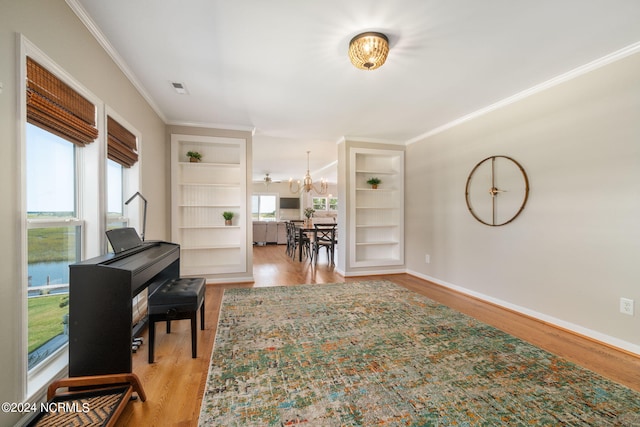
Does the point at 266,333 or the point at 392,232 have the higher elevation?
the point at 392,232

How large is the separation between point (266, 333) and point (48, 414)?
143 cm

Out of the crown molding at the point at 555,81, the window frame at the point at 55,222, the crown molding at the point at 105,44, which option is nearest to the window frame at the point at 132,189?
the window frame at the point at 55,222

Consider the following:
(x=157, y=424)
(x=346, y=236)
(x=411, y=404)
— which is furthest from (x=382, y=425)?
(x=346, y=236)

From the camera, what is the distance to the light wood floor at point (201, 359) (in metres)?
1.55

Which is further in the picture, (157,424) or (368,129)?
(368,129)

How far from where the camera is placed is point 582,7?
5.76 ft

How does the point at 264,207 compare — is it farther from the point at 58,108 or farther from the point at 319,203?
the point at 58,108

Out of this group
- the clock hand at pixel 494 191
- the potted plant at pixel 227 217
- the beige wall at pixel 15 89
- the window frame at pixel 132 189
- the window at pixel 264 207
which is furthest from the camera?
the window at pixel 264 207

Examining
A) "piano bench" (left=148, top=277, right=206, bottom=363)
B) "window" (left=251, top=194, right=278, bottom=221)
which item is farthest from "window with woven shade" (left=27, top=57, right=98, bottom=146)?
"window" (left=251, top=194, right=278, bottom=221)

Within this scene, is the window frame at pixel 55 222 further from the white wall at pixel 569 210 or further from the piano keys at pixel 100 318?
the white wall at pixel 569 210

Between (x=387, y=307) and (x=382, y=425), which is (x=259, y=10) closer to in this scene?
(x=382, y=425)

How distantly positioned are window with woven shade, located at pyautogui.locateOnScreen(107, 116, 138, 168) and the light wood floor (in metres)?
1.70

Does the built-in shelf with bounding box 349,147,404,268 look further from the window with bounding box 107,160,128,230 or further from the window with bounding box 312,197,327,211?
the window with bounding box 312,197,327,211

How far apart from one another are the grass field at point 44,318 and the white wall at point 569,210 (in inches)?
169
